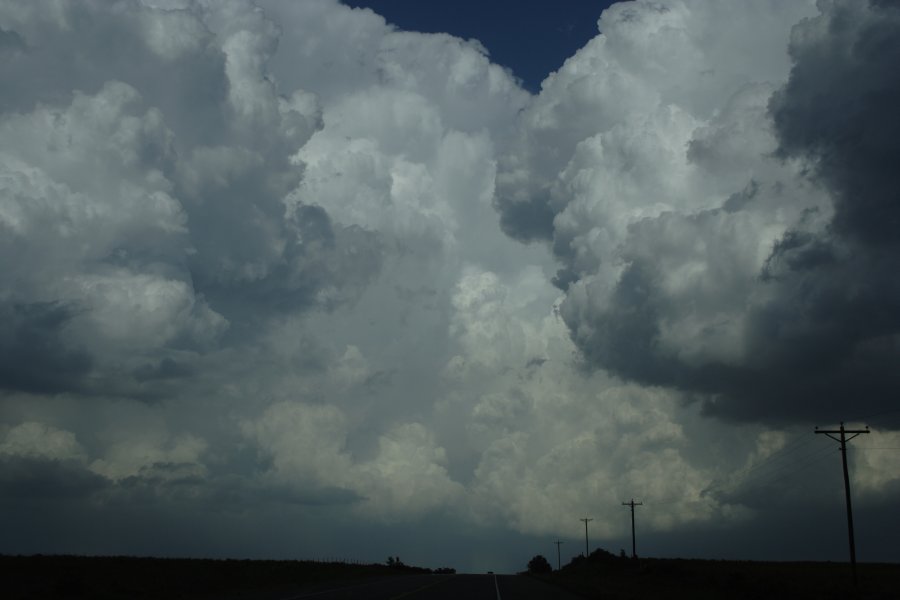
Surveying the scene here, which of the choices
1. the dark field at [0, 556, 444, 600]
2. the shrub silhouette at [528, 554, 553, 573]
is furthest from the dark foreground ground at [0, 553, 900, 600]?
the shrub silhouette at [528, 554, 553, 573]

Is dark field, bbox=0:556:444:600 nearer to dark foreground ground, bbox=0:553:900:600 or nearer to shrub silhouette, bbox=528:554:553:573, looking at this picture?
dark foreground ground, bbox=0:553:900:600

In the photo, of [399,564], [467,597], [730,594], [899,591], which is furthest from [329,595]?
[399,564]

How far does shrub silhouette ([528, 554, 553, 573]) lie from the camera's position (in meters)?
188

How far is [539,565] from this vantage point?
191125mm

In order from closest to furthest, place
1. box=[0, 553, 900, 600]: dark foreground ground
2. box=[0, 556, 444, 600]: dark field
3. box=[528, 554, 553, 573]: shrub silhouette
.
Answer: box=[0, 556, 444, 600]: dark field < box=[0, 553, 900, 600]: dark foreground ground < box=[528, 554, 553, 573]: shrub silhouette

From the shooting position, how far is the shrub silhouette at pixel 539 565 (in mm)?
188250

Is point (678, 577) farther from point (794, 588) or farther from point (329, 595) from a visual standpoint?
point (329, 595)

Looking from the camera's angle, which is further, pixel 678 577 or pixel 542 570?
pixel 542 570

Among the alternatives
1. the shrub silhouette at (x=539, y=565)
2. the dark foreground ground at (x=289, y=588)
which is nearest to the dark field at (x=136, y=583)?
the dark foreground ground at (x=289, y=588)

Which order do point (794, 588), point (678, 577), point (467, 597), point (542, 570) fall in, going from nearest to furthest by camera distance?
point (467, 597)
point (794, 588)
point (678, 577)
point (542, 570)

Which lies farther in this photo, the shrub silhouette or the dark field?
the shrub silhouette

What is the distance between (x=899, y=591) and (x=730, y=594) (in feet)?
45.4

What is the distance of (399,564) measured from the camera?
6339 inches

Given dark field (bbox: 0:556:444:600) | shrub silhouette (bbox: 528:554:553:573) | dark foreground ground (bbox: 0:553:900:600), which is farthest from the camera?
shrub silhouette (bbox: 528:554:553:573)
